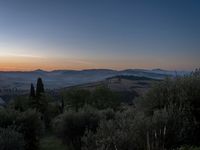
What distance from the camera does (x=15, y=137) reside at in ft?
79.9

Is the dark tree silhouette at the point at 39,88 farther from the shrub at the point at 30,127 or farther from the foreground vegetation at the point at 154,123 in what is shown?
the foreground vegetation at the point at 154,123

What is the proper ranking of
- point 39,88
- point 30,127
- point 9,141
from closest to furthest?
point 9,141, point 30,127, point 39,88

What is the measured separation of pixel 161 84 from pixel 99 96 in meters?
61.7

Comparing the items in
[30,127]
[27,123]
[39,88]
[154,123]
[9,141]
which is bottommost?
[30,127]

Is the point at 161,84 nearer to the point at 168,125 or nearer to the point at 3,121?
the point at 168,125

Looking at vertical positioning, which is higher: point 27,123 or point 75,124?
point 27,123

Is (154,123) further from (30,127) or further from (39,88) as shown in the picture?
(39,88)

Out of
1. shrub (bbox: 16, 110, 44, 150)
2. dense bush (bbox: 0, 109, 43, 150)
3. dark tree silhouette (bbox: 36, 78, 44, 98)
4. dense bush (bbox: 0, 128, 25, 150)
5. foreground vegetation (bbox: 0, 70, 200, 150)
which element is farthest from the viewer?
dark tree silhouette (bbox: 36, 78, 44, 98)

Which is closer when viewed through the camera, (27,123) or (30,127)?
(27,123)

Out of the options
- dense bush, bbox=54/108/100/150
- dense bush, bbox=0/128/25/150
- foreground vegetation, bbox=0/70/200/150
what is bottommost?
dense bush, bbox=54/108/100/150

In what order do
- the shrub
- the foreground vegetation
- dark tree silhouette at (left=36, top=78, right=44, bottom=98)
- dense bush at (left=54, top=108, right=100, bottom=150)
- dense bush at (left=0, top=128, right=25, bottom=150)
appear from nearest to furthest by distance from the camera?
the foreground vegetation
dense bush at (left=0, top=128, right=25, bottom=150)
the shrub
dense bush at (left=54, top=108, right=100, bottom=150)
dark tree silhouette at (left=36, top=78, right=44, bottom=98)

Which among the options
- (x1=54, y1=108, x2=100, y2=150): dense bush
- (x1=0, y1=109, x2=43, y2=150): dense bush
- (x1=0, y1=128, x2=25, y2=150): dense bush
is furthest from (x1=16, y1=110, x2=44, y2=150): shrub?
(x1=0, y1=128, x2=25, y2=150): dense bush

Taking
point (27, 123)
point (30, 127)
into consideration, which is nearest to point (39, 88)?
point (30, 127)

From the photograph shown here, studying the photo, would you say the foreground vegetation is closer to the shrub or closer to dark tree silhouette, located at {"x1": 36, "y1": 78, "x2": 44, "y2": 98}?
the shrub
